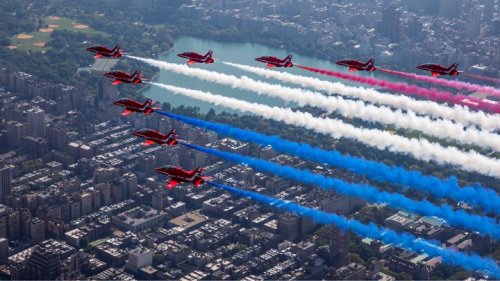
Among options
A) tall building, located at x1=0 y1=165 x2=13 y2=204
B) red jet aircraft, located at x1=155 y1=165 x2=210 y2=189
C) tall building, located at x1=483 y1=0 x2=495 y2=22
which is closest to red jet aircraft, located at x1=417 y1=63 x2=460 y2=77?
red jet aircraft, located at x1=155 y1=165 x2=210 y2=189

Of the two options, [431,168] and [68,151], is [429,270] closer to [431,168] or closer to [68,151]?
[431,168]

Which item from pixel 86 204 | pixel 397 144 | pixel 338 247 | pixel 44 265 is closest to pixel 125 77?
pixel 44 265

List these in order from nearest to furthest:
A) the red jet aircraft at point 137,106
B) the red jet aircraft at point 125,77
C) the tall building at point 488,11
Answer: the red jet aircraft at point 137,106
the red jet aircraft at point 125,77
the tall building at point 488,11

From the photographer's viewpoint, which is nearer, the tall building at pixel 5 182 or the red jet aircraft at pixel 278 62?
the red jet aircraft at pixel 278 62

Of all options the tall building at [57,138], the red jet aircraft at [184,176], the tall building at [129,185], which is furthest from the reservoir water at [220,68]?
the red jet aircraft at [184,176]

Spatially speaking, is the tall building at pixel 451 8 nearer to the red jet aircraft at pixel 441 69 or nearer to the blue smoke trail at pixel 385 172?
the blue smoke trail at pixel 385 172
